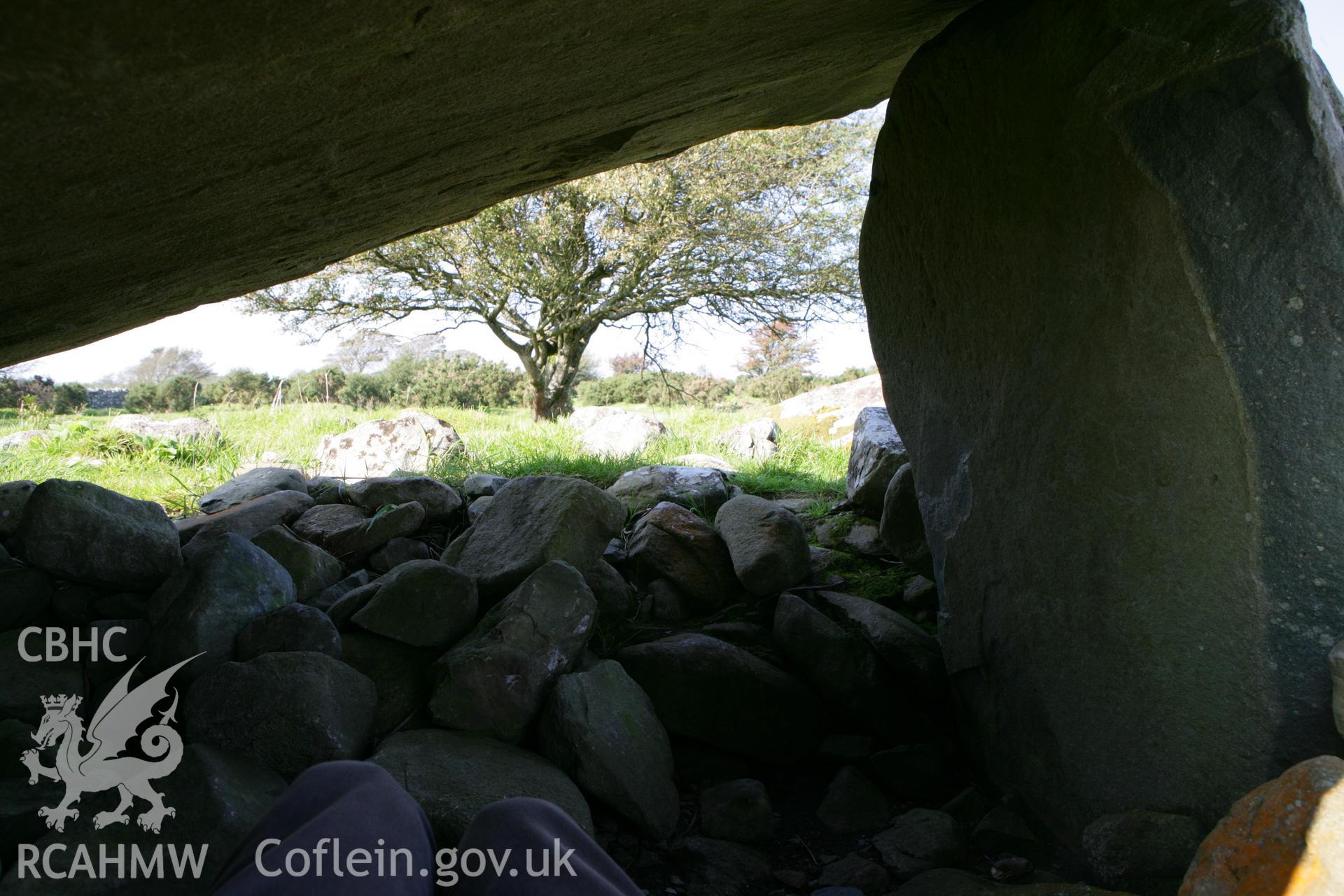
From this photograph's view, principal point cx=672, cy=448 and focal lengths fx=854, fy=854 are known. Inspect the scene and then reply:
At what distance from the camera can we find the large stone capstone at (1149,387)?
185 centimetres

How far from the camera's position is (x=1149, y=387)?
2055mm

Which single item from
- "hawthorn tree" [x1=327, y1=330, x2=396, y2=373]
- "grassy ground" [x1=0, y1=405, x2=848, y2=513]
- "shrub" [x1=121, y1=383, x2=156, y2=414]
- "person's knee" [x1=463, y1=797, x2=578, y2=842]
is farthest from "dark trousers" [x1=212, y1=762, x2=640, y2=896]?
"shrub" [x1=121, y1=383, x2=156, y2=414]

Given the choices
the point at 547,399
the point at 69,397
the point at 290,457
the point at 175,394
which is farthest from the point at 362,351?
the point at 290,457

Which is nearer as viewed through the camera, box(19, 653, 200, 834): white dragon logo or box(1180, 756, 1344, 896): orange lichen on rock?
box(1180, 756, 1344, 896): orange lichen on rock

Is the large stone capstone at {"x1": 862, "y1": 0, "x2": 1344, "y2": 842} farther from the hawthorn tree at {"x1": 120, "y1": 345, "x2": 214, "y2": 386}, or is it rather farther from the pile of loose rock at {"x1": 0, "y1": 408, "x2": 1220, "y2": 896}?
the hawthorn tree at {"x1": 120, "y1": 345, "x2": 214, "y2": 386}

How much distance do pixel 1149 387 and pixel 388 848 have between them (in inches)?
75.0

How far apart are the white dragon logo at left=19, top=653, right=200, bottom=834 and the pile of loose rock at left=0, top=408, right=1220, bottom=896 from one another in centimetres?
4

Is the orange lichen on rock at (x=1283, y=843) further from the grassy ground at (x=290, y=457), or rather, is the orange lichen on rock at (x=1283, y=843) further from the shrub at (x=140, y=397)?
the shrub at (x=140, y=397)

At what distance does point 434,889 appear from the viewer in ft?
4.39

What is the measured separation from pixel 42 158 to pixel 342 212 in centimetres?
133

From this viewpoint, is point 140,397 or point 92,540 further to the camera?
point 140,397

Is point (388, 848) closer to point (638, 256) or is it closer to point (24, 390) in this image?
point (638, 256)

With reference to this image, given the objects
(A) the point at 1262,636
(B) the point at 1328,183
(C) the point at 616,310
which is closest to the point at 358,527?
(A) the point at 1262,636

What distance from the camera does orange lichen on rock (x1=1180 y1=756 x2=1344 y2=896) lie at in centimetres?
135
